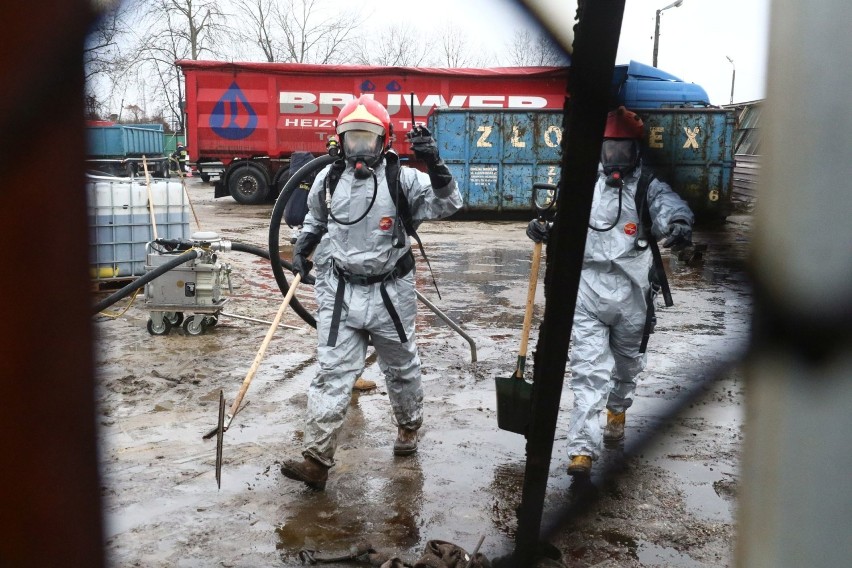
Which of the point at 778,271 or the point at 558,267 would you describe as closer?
the point at 778,271

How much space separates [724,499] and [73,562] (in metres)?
3.86

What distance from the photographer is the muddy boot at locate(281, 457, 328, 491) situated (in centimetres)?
398

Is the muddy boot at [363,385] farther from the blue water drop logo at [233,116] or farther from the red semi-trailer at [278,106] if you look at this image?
the blue water drop logo at [233,116]

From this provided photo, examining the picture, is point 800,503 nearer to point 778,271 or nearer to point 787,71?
point 778,271

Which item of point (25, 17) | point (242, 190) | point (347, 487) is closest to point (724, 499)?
point (347, 487)

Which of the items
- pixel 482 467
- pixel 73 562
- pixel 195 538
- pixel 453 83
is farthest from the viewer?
pixel 453 83

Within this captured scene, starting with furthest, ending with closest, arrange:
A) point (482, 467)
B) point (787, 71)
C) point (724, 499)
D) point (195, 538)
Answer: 1. point (482, 467)
2. point (724, 499)
3. point (195, 538)
4. point (787, 71)

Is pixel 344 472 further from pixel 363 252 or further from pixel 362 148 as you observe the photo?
pixel 362 148

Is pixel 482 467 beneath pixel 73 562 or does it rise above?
beneath

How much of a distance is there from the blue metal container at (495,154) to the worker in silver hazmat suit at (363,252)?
12860 mm

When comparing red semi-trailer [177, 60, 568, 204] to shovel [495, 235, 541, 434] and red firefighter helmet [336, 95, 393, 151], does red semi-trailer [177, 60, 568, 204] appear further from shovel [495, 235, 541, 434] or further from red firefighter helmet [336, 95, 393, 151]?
shovel [495, 235, 541, 434]

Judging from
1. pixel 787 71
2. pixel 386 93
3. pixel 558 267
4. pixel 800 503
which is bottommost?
pixel 800 503

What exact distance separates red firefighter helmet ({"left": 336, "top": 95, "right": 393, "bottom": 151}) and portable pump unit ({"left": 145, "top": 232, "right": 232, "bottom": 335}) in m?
2.97

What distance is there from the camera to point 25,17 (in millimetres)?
566
